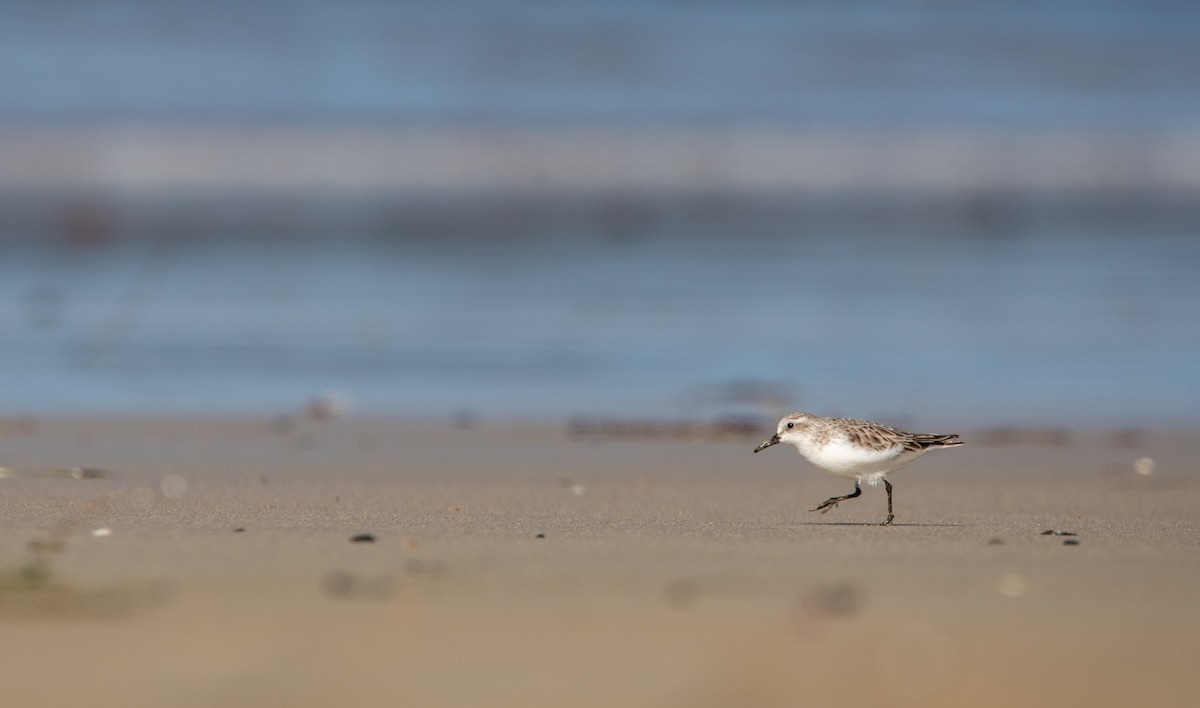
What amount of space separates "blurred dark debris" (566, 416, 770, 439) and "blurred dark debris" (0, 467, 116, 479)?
7.43ft

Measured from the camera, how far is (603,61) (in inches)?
956

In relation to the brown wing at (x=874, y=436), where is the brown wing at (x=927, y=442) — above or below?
below

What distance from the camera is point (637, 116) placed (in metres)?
21.4

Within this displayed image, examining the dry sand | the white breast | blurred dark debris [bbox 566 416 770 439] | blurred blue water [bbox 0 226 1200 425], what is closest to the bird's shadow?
the dry sand

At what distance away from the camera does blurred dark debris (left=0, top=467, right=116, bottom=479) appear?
6.63m

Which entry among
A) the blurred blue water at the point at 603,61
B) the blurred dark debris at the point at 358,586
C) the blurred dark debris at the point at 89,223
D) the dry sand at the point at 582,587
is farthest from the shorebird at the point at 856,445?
the blurred blue water at the point at 603,61

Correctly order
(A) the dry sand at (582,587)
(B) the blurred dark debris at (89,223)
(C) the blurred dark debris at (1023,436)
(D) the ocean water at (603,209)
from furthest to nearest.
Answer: (B) the blurred dark debris at (89,223), (D) the ocean water at (603,209), (C) the blurred dark debris at (1023,436), (A) the dry sand at (582,587)

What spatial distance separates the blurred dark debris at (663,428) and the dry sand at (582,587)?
818mm

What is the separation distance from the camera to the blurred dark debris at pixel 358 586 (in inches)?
163

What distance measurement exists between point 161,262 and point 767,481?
26.7 feet

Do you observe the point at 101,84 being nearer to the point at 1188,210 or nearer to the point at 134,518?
the point at 1188,210

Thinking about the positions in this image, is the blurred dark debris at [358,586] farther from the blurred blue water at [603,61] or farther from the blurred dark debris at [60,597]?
the blurred blue water at [603,61]

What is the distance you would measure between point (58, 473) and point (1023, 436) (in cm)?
433

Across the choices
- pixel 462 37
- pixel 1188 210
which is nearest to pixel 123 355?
pixel 1188 210
